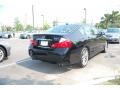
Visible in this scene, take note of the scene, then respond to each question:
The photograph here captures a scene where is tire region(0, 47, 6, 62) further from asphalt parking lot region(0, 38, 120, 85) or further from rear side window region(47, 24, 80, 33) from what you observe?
rear side window region(47, 24, 80, 33)

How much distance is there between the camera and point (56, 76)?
6.64m

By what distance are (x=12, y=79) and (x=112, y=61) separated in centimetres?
409

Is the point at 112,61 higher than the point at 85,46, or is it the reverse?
the point at 85,46

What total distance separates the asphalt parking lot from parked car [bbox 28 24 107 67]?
35 cm

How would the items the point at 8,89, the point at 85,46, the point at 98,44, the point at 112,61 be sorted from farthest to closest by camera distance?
the point at 98,44, the point at 112,61, the point at 85,46, the point at 8,89

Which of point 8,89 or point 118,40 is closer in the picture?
point 8,89

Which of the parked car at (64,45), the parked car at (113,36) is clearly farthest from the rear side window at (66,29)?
the parked car at (113,36)

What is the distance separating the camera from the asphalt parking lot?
613cm

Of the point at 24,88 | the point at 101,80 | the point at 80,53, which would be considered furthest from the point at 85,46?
the point at 24,88

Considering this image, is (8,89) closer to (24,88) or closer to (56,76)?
(24,88)

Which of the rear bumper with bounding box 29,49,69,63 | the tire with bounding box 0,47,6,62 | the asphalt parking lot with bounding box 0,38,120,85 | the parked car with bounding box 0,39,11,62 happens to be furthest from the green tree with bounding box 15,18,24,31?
the rear bumper with bounding box 29,49,69,63

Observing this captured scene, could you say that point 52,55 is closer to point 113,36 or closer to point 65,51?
point 65,51

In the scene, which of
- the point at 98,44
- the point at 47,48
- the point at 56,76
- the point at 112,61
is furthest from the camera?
the point at 98,44

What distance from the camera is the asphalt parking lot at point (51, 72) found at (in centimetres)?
613
